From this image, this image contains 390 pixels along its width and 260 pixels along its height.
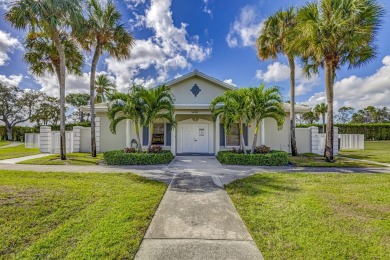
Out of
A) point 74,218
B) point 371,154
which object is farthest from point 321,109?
point 74,218

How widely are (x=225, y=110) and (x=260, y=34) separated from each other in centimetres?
636

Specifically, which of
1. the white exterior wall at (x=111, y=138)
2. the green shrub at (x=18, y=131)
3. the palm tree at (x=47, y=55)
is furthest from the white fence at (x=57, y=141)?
the green shrub at (x=18, y=131)

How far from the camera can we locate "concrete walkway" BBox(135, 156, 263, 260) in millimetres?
2900

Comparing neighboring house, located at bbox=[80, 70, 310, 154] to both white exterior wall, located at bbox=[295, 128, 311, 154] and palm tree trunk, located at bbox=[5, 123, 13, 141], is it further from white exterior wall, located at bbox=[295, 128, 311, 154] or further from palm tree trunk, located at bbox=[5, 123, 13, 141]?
palm tree trunk, located at bbox=[5, 123, 13, 141]

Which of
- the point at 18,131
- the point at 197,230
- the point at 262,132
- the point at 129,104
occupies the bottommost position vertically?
the point at 197,230

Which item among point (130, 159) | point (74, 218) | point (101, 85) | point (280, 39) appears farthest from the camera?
point (101, 85)

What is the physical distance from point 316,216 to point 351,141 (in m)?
18.3

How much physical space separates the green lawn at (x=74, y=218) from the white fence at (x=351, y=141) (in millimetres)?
18795

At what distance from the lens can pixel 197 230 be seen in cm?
357

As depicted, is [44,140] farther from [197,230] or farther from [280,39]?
[280,39]

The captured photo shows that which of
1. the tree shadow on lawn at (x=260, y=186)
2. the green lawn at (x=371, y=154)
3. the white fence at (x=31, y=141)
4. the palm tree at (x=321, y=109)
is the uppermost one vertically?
the palm tree at (x=321, y=109)

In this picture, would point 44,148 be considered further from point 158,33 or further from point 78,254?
point 78,254

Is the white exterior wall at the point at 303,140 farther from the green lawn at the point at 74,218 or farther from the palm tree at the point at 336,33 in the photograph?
the green lawn at the point at 74,218

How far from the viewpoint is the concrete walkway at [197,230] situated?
2900 millimetres
